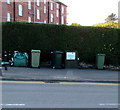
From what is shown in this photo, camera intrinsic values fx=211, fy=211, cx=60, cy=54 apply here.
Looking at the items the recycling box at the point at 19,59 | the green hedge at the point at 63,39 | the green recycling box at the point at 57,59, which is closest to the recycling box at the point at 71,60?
the green recycling box at the point at 57,59

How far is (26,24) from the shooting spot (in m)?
15.0

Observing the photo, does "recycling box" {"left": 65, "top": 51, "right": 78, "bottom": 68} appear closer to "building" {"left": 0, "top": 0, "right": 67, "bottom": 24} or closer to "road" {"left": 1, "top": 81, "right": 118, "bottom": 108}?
"road" {"left": 1, "top": 81, "right": 118, "bottom": 108}

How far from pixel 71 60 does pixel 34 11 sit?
34912 millimetres

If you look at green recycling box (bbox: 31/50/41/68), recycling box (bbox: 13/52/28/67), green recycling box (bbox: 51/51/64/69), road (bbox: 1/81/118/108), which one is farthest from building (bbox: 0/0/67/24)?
road (bbox: 1/81/118/108)

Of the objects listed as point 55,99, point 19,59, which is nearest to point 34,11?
point 19,59

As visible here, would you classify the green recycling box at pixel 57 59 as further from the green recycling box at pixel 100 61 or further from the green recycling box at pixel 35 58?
the green recycling box at pixel 100 61

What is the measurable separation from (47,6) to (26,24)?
39126 mm

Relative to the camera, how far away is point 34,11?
4694 cm

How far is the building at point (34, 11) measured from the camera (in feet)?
127

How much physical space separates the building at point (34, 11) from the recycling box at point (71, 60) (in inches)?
1043

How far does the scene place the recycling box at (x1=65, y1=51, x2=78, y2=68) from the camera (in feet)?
46.2

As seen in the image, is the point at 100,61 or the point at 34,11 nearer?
the point at 100,61

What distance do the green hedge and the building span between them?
2418 cm

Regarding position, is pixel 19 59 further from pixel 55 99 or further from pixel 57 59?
→ pixel 55 99
